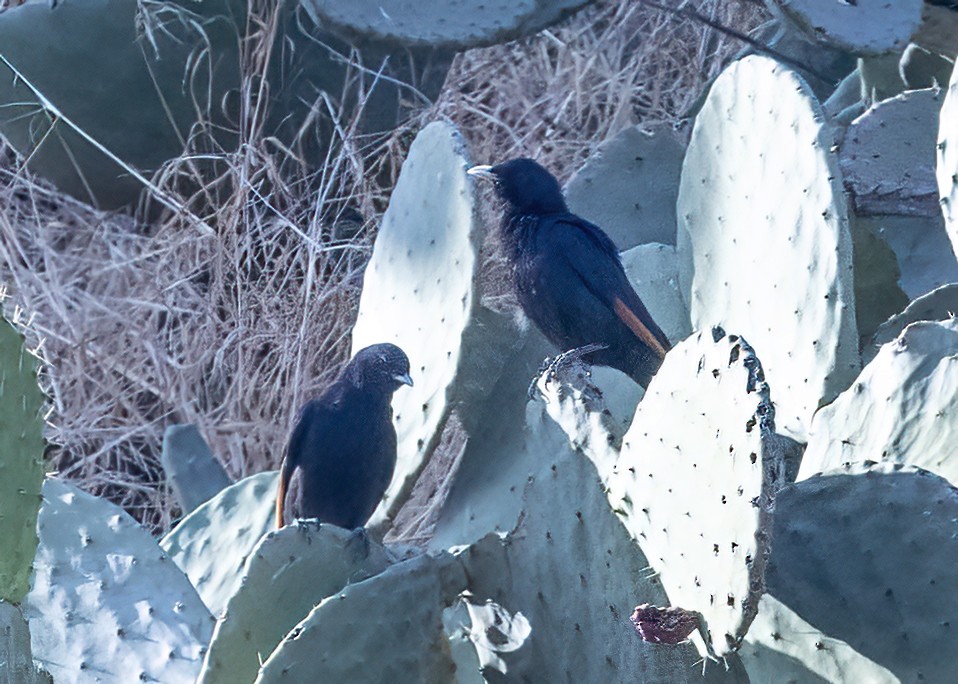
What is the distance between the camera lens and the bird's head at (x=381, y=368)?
7.80ft

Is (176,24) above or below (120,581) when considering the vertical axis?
above

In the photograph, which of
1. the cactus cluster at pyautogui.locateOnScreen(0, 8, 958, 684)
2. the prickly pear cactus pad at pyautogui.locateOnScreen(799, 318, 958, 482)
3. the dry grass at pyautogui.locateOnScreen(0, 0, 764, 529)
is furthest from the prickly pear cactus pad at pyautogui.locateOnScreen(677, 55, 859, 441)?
A: the dry grass at pyautogui.locateOnScreen(0, 0, 764, 529)

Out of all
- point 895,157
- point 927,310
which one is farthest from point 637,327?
point 895,157

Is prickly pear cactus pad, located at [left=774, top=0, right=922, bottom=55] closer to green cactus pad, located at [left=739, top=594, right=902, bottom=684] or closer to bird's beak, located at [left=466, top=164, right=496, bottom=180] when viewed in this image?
bird's beak, located at [left=466, top=164, right=496, bottom=180]

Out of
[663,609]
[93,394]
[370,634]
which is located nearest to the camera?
[663,609]

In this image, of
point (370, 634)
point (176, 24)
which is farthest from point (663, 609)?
point (176, 24)

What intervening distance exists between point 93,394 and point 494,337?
1.62 meters

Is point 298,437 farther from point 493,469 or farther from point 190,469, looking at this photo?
point 190,469

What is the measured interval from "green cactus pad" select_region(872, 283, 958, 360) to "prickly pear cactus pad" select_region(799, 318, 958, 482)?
0.42 meters

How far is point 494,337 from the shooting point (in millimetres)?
2436

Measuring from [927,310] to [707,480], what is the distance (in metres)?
0.90

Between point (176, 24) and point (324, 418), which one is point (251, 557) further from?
point (176, 24)

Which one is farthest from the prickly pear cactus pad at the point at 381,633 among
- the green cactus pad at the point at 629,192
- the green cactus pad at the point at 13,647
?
the green cactus pad at the point at 629,192

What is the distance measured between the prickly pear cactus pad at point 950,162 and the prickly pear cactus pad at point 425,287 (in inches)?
30.6
